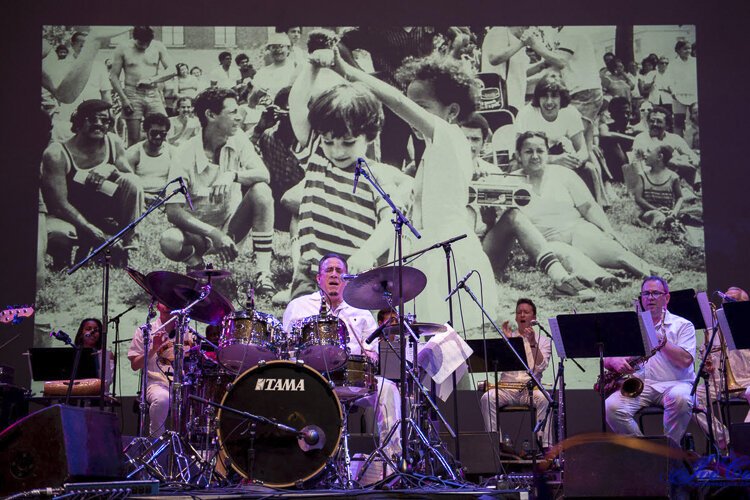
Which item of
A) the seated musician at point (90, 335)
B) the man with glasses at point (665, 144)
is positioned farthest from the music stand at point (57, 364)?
the man with glasses at point (665, 144)

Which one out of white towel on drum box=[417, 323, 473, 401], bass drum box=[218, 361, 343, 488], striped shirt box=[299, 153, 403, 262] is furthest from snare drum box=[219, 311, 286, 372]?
striped shirt box=[299, 153, 403, 262]

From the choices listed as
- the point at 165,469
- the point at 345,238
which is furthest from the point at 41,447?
the point at 345,238

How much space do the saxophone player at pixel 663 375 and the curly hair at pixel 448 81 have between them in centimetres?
263

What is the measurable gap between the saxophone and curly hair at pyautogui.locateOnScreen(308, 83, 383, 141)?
3285mm

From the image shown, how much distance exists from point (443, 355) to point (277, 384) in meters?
1.39

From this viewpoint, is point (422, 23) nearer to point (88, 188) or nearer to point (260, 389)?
point (88, 188)

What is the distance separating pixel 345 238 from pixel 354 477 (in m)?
2.98

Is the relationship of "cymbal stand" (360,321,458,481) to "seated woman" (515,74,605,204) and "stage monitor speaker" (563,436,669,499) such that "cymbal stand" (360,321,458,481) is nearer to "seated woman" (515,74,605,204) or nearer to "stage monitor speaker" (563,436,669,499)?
"stage monitor speaker" (563,436,669,499)

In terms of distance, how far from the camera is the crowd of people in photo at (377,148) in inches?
344

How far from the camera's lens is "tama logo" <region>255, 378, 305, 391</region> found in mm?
5895

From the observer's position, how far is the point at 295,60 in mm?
8938

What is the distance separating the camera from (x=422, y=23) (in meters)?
9.08

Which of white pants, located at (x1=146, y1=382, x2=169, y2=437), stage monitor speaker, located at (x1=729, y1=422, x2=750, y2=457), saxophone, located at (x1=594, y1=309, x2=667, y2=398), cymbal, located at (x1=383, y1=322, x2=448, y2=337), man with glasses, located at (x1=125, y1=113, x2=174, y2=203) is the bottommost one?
stage monitor speaker, located at (x1=729, y1=422, x2=750, y2=457)

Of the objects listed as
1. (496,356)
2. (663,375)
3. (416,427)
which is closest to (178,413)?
(416,427)
